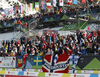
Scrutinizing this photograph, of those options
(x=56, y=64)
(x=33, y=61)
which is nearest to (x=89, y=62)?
(x=56, y=64)

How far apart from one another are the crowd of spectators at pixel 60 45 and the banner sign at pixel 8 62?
0.56 m

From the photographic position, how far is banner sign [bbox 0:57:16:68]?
12500mm

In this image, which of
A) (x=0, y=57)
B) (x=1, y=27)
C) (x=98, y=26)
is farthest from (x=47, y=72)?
(x=1, y=27)

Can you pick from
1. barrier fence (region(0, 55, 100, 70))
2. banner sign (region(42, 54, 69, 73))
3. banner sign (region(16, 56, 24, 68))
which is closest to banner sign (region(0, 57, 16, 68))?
barrier fence (region(0, 55, 100, 70))

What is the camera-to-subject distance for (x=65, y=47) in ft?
38.0

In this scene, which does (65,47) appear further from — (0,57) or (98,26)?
(0,57)

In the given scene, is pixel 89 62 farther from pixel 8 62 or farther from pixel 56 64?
pixel 8 62

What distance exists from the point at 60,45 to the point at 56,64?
1.40 m

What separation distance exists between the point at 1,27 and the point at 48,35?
411 inches

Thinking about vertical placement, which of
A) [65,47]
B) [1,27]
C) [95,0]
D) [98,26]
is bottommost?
[1,27]

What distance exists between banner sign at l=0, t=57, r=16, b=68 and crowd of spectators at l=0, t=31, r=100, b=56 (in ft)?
1.85

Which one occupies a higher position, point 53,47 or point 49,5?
point 49,5

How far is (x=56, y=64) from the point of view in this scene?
37.0ft

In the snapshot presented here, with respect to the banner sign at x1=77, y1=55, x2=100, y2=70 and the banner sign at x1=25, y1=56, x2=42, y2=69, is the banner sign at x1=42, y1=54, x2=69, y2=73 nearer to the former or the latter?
the banner sign at x1=25, y1=56, x2=42, y2=69
